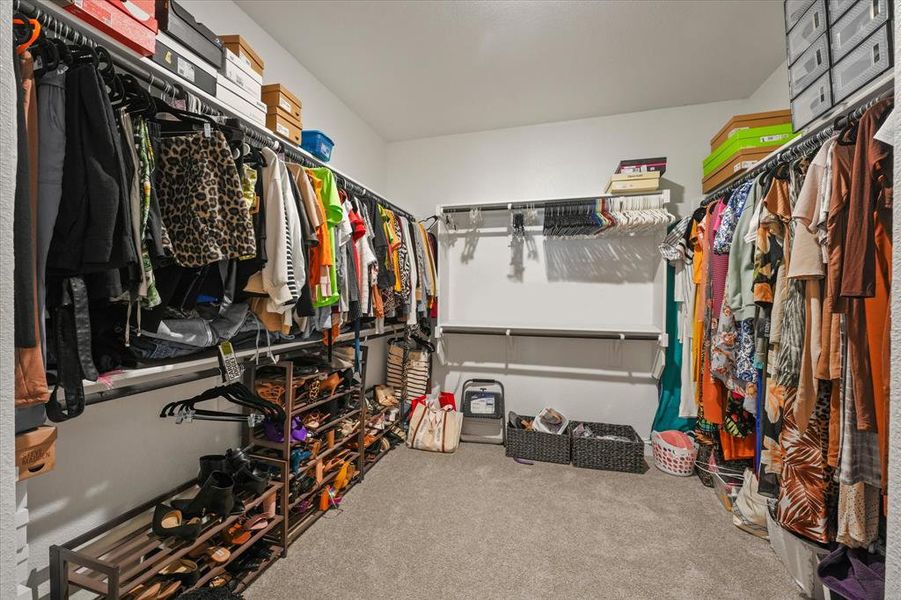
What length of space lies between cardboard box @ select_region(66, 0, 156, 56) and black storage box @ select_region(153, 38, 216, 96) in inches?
1.8

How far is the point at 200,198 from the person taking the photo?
1125 millimetres

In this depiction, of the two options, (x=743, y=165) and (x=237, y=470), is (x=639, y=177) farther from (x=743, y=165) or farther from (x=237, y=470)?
(x=237, y=470)

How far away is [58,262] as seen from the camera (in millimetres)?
853

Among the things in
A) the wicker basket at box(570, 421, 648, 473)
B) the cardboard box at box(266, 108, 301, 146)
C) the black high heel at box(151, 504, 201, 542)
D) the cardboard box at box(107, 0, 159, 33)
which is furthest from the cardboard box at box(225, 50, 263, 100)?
the wicker basket at box(570, 421, 648, 473)

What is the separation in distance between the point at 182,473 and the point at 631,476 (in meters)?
2.63

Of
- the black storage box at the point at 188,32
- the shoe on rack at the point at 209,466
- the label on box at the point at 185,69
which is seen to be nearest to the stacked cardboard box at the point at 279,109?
the black storage box at the point at 188,32

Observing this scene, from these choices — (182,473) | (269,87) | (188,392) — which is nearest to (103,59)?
(269,87)

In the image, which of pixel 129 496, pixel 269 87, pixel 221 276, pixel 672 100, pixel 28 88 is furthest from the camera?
pixel 672 100

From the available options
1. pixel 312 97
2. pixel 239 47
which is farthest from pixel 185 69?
pixel 312 97

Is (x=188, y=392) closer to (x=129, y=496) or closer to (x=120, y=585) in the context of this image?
(x=129, y=496)

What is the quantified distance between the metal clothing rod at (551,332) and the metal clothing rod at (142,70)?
5.97 ft

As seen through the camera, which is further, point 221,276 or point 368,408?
point 368,408

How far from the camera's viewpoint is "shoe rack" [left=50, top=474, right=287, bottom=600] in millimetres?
1137

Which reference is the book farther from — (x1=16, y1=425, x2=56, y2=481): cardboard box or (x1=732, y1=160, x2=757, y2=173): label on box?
(x1=16, y1=425, x2=56, y2=481): cardboard box
